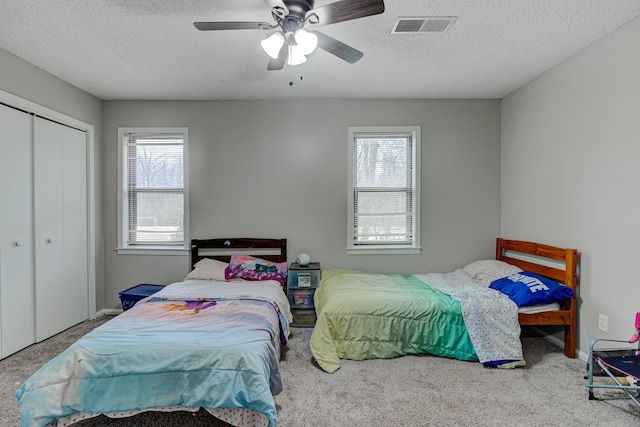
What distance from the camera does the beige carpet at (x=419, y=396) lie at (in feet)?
6.47

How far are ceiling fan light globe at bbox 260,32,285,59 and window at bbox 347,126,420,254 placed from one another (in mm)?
2040

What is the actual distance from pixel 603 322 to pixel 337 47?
2.88 m

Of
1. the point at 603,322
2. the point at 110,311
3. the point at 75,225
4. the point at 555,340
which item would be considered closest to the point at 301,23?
the point at 603,322

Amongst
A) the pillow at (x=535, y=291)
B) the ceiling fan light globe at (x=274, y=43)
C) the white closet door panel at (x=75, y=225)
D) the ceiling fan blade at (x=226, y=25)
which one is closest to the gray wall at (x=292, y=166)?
the white closet door panel at (x=75, y=225)

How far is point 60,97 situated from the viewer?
10.8ft

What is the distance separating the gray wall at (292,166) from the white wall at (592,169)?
0.74 metres

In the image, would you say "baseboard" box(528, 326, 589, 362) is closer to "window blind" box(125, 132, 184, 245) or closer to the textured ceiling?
the textured ceiling

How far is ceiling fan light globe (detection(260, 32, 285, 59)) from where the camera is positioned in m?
1.95

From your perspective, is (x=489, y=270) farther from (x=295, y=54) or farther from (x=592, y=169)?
(x=295, y=54)

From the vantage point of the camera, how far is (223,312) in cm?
253

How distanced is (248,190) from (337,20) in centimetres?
242

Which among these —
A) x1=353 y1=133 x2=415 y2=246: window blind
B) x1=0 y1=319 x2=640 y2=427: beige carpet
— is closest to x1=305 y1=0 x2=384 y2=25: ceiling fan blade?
x1=353 y1=133 x2=415 y2=246: window blind

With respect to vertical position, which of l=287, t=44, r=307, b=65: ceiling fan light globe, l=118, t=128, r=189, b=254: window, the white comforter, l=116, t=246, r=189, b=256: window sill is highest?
l=287, t=44, r=307, b=65: ceiling fan light globe

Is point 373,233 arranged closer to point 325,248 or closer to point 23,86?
point 325,248
